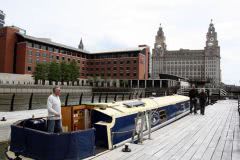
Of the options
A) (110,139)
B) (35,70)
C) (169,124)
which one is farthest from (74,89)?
(110,139)

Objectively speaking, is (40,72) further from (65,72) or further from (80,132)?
(80,132)

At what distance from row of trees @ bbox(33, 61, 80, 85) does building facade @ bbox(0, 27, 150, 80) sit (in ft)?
24.8

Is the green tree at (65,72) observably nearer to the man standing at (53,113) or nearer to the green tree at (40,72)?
the green tree at (40,72)

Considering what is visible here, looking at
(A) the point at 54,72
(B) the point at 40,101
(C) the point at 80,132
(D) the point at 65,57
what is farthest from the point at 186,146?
(D) the point at 65,57

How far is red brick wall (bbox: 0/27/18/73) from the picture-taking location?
88750 mm

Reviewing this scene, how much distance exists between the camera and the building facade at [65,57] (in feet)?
293

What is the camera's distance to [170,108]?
50.6ft

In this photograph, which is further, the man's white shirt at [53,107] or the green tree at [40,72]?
the green tree at [40,72]

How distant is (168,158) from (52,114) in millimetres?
3833

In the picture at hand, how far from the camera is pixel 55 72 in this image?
284ft

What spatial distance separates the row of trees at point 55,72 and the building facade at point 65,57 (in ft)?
24.8

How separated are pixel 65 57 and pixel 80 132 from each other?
10373 centimetres

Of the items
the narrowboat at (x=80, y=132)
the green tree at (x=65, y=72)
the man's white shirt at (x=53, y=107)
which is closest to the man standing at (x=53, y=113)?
the man's white shirt at (x=53, y=107)

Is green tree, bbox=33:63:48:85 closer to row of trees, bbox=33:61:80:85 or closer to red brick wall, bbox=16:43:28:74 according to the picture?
row of trees, bbox=33:61:80:85
